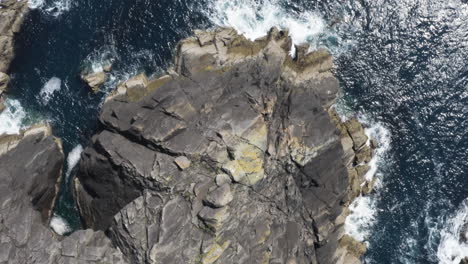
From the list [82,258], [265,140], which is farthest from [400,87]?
[82,258]

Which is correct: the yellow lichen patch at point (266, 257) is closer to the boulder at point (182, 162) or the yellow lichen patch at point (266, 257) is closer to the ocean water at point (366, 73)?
the boulder at point (182, 162)

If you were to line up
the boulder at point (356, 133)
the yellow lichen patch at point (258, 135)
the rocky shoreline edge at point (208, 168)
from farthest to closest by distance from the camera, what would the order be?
the boulder at point (356, 133) < the yellow lichen patch at point (258, 135) < the rocky shoreline edge at point (208, 168)

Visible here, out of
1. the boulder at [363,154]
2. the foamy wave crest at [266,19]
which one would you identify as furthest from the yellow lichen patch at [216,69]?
the boulder at [363,154]

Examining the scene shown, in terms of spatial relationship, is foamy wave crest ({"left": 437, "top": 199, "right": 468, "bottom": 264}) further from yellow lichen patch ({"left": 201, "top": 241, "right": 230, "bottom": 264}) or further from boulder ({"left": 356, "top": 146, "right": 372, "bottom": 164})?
yellow lichen patch ({"left": 201, "top": 241, "right": 230, "bottom": 264})

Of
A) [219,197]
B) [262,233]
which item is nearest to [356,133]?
[262,233]

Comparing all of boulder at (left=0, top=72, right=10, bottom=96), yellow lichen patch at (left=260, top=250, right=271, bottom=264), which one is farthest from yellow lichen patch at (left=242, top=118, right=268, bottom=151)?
boulder at (left=0, top=72, right=10, bottom=96)

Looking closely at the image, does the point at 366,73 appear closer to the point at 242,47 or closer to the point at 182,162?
the point at 242,47
